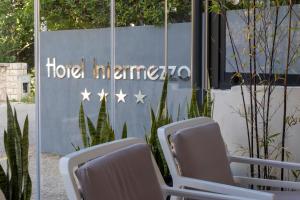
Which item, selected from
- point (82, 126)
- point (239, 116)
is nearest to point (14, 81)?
point (82, 126)

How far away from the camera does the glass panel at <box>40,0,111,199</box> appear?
371 cm

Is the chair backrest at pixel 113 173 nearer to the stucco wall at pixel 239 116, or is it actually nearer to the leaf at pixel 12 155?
the leaf at pixel 12 155

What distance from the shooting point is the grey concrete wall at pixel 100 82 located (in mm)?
3787

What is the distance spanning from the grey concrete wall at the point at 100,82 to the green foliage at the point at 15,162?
71cm

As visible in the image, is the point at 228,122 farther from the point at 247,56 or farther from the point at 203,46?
the point at 203,46

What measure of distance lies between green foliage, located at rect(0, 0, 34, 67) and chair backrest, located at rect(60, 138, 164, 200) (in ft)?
4.22

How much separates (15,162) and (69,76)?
133cm

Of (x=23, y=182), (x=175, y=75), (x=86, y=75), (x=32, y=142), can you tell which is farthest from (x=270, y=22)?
(x=23, y=182)

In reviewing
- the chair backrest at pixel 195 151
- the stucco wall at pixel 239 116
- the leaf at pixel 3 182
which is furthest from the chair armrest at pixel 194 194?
the stucco wall at pixel 239 116

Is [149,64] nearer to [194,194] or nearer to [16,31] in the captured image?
[16,31]

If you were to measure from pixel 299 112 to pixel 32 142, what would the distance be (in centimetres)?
247

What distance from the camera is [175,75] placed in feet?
17.4

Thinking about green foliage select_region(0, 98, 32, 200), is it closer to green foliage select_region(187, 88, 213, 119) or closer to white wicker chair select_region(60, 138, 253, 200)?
white wicker chair select_region(60, 138, 253, 200)

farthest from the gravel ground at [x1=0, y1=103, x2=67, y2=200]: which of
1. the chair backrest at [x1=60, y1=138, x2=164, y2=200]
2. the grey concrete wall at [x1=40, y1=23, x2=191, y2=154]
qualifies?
the chair backrest at [x1=60, y1=138, x2=164, y2=200]
